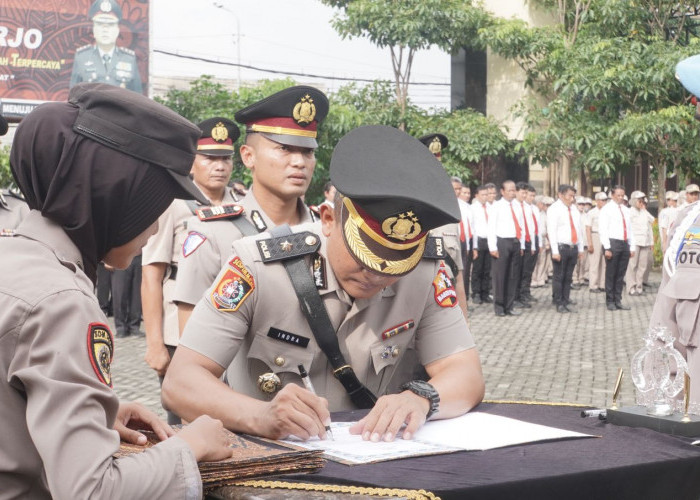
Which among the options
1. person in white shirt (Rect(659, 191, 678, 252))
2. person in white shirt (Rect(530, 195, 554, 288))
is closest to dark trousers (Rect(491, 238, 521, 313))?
person in white shirt (Rect(530, 195, 554, 288))

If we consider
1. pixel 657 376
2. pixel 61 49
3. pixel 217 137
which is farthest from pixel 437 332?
pixel 61 49

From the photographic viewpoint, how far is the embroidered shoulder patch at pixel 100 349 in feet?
5.28

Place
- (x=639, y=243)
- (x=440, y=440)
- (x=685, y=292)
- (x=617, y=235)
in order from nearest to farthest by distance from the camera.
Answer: (x=440, y=440) → (x=685, y=292) → (x=617, y=235) → (x=639, y=243)

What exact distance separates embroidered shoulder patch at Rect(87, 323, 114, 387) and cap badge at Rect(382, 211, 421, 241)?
0.90 metres

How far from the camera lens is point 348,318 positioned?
8.89ft

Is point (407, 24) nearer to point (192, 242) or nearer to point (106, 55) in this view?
point (106, 55)

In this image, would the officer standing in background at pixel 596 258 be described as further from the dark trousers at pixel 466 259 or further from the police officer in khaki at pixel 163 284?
the police officer in khaki at pixel 163 284

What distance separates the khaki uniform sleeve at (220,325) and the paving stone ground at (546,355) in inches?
172

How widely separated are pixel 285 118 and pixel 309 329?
156 centimetres

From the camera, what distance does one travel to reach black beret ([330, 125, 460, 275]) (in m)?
2.38

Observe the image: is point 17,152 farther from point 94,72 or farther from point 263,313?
point 94,72

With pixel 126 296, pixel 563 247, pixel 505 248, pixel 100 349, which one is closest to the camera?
pixel 100 349

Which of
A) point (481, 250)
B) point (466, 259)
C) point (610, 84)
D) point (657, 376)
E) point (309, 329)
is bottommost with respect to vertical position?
point (466, 259)

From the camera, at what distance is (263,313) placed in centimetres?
267
